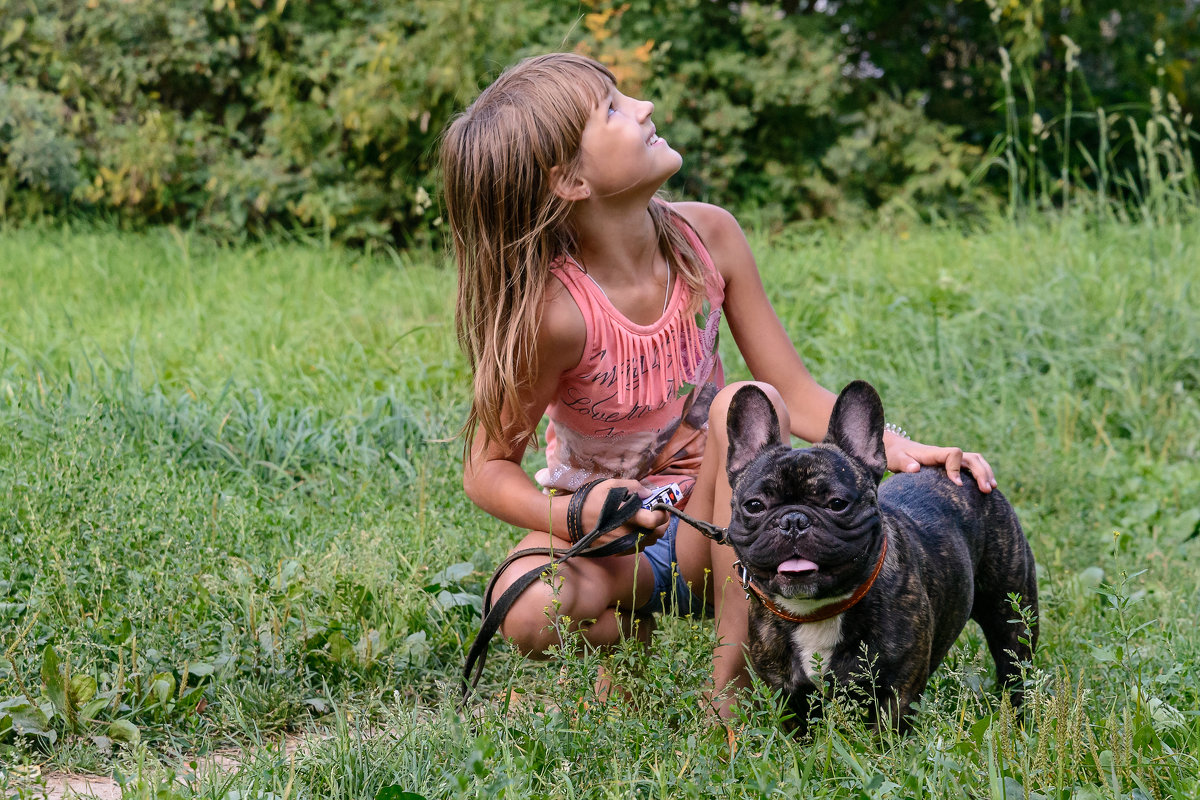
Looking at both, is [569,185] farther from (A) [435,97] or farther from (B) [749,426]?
(A) [435,97]

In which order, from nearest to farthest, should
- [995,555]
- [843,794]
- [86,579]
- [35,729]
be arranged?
1. [843,794]
2. [35,729]
3. [995,555]
4. [86,579]

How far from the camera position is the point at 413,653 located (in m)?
3.33

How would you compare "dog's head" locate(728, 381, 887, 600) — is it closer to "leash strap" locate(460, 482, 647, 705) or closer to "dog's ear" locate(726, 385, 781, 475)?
"dog's ear" locate(726, 385, 781, 475)

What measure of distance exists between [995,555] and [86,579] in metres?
2.48

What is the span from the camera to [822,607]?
246cm

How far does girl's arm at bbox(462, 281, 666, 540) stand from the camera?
3008 mm

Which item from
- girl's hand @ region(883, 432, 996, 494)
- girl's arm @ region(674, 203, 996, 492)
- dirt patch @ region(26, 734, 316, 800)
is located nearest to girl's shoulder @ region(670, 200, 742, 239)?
girl's arm @ region(674, 203, 996, 492)

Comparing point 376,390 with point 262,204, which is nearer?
point 376,390

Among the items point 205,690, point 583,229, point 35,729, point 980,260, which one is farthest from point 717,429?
point 980,260

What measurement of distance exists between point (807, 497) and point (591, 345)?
2.91 ft

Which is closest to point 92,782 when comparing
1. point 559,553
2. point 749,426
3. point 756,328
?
point 559,553

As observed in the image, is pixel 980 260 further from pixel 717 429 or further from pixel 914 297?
pixel 717 429

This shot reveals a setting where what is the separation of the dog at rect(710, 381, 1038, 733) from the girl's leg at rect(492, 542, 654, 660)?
1.53 feet

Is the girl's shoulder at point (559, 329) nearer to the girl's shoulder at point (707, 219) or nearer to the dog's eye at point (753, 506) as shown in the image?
the girl's shoulder at point (707, 219)
